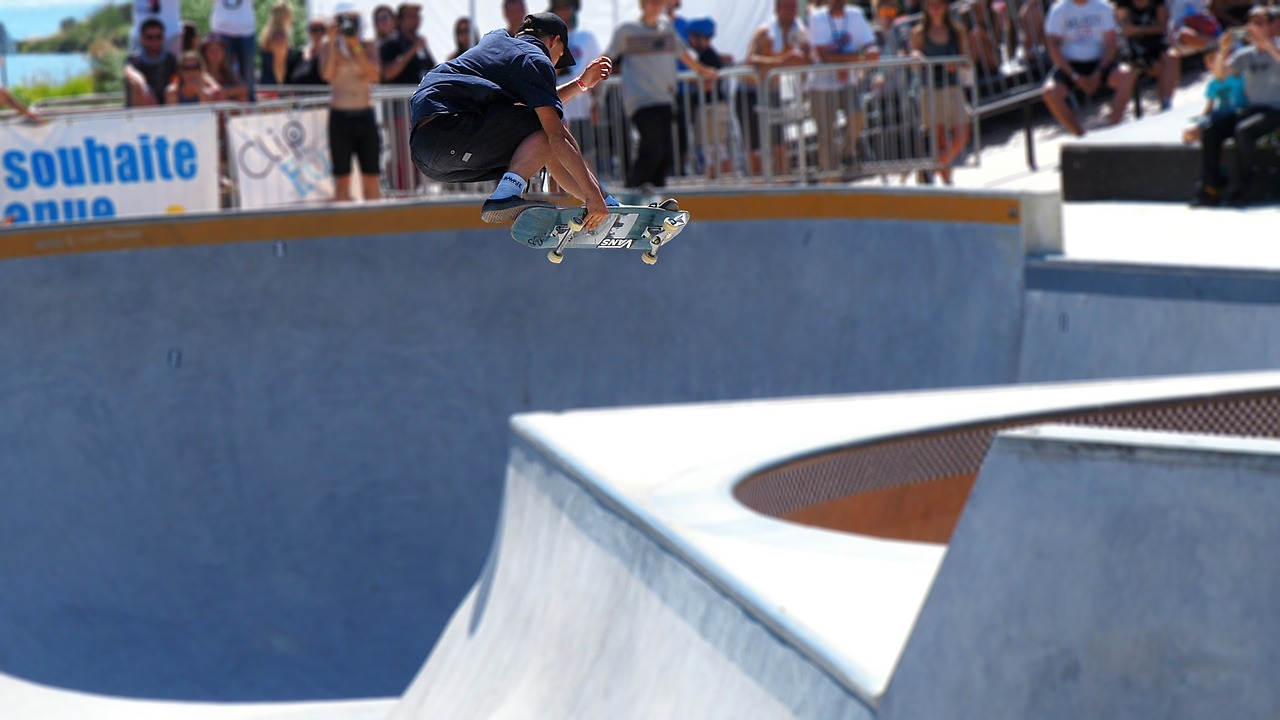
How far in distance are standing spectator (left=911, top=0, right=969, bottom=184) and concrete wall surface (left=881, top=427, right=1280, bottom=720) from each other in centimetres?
1055

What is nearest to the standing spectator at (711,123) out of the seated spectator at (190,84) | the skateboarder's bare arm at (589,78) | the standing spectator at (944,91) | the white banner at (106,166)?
the standing spectator at (944,91)

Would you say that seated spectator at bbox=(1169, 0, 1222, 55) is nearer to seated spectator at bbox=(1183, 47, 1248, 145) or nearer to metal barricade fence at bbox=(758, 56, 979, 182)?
seated spectator at bbox=(1183, 47, 1248, 145)

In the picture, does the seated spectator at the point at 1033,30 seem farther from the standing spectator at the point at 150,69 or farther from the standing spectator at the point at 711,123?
the standing spectator at the point at 150,69

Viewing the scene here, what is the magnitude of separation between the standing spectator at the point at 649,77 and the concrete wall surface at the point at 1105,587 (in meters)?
7.44

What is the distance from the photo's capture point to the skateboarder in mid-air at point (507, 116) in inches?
207

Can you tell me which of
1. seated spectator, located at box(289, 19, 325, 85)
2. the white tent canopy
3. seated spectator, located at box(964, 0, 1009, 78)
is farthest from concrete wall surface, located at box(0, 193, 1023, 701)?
seated spectator, located at box(964, 0, 1009, 78)

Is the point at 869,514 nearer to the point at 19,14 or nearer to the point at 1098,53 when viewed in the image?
the point at 1098,53

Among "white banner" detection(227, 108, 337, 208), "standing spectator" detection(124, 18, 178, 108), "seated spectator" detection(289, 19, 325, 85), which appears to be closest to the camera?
"white banner" detection(227, 108, 337, 208)

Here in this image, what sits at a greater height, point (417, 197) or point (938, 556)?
point (417, 197)

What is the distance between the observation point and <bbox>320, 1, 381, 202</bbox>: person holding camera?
1402 centimetres

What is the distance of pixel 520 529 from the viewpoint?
978 centimetres

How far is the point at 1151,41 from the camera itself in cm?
1930

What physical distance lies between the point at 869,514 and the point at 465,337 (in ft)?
19.5

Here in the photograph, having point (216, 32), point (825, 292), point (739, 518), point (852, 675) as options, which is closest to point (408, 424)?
point (825, 292)
